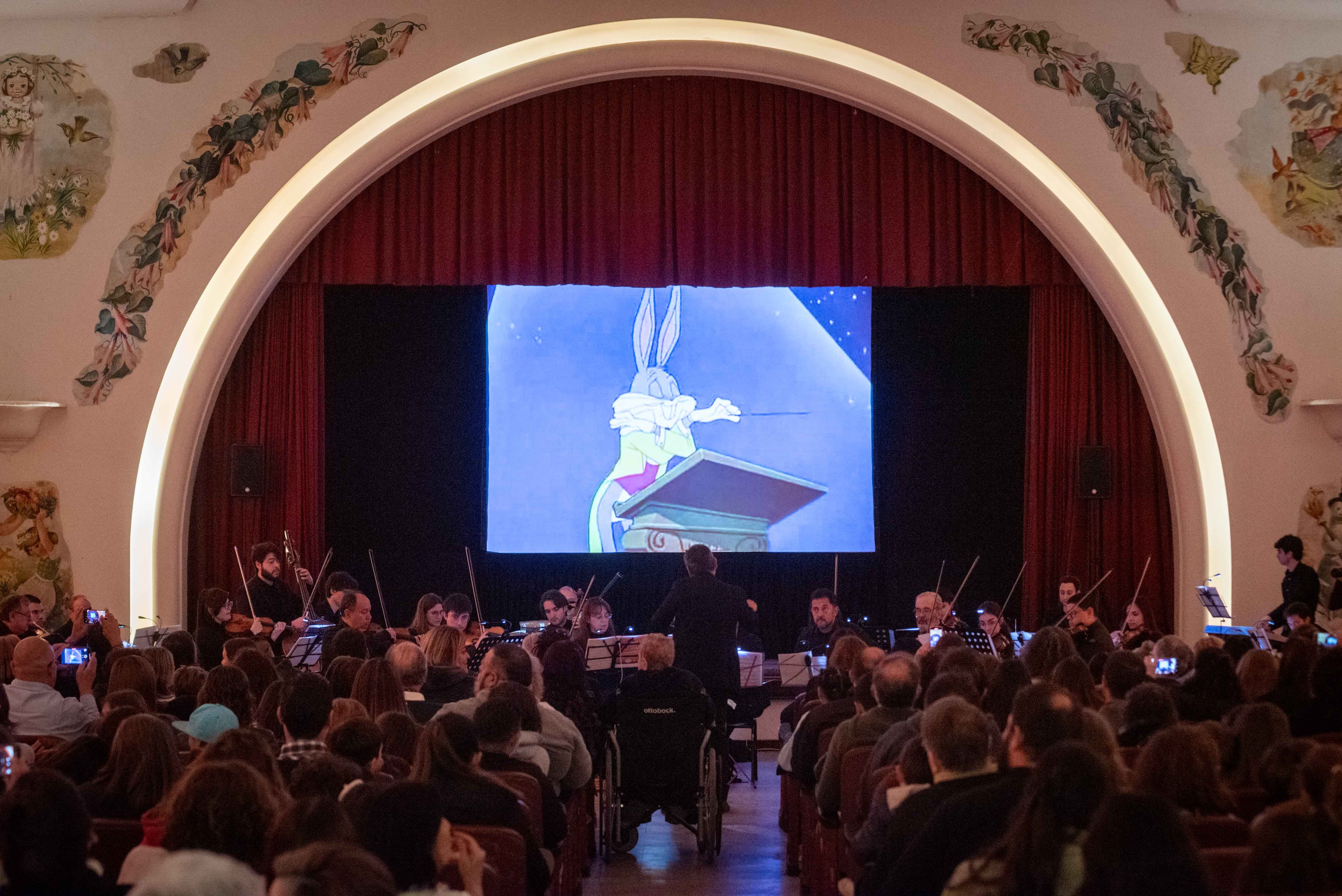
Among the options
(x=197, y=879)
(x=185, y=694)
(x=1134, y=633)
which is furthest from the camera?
(x=1134, y=633)

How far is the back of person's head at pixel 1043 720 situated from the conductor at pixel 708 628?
415 centimetres

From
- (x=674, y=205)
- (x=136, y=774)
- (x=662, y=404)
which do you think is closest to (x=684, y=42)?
(x=674, y=205)

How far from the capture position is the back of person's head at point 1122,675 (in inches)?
203

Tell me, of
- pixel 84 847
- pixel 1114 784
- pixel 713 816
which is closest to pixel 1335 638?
pixel 713 816

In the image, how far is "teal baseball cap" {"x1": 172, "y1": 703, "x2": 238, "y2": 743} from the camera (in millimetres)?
4395

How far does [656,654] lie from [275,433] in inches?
198

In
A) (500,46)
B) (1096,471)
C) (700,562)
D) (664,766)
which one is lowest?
(664,766)

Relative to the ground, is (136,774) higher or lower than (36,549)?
lower

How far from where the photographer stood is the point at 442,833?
300cm

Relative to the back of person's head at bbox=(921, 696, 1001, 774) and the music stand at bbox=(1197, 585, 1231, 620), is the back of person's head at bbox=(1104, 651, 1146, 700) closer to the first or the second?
the back of person's head at bbox=(921, 696, 1001, 774)

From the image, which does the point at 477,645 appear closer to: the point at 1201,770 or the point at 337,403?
the point at 337,403

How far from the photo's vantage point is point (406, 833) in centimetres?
282

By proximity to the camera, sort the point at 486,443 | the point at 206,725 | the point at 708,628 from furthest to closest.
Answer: the point at 486,443 < the point at 708,628 < the point at 206,725

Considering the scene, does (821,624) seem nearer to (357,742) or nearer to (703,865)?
(703,865)
